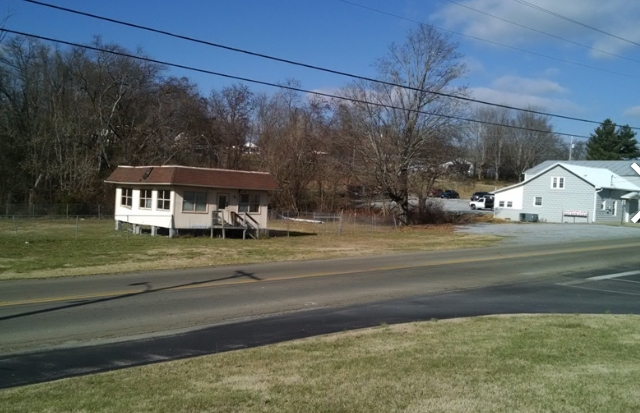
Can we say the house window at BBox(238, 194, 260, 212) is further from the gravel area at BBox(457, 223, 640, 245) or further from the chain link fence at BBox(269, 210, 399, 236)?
the gravel area at BBox(457, 223, 640, 245)

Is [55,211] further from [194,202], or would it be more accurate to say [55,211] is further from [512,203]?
[512,203]

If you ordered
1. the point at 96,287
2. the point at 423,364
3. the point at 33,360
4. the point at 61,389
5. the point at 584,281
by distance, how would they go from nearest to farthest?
the point at 61,389, the point at 423,364, the point at 33,360, the point at 96,287, the point at 584,281

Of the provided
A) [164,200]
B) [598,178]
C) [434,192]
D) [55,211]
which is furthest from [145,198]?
[598,178]

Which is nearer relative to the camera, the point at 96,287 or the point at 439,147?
the point at 96,287

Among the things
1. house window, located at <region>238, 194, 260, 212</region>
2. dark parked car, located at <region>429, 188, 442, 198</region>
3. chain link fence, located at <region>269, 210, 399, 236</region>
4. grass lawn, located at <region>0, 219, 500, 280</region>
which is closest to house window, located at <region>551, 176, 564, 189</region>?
dark parked car, located at <region>429, 188, 442, 198</region>

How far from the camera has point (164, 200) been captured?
34188 mm

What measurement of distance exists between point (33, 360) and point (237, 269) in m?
12.3

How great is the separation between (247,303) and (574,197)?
51118mm

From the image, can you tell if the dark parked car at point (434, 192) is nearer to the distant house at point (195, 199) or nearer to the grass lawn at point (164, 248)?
the grass lawn at point (164, 248)

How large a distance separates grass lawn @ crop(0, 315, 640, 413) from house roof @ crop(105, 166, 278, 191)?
83.0 feet

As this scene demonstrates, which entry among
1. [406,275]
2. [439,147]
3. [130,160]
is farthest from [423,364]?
[130,160]

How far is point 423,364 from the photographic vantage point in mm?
7406

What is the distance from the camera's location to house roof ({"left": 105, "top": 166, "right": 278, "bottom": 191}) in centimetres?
3334

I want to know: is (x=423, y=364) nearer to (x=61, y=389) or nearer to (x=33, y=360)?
(x=61, y=389)
